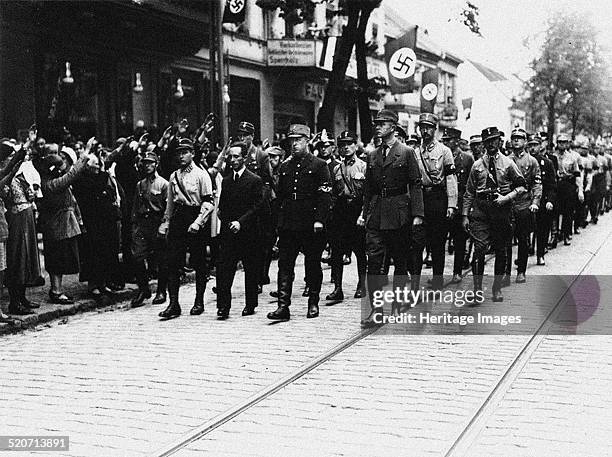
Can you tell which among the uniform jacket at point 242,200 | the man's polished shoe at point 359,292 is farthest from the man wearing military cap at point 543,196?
the uniform jacket at point 242,200

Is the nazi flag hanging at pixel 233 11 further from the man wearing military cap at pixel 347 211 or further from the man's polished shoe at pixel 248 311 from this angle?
the man's polished shoe at pixel 248 311

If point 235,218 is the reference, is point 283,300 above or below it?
below

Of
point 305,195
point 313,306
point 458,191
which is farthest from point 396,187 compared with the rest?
point 458,191

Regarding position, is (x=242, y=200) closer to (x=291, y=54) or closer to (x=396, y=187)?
(x=396, y=187)

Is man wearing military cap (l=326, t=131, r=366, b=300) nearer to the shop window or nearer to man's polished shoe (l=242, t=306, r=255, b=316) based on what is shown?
man's polished shoe (l=242, t=306, r=255, b=316)

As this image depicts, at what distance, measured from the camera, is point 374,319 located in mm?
9672

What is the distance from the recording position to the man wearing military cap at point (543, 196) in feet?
49.1

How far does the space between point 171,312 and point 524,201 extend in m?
5.28

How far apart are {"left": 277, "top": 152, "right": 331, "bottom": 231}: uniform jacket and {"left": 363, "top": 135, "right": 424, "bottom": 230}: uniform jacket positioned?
69cm

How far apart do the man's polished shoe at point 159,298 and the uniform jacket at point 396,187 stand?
10.4ft

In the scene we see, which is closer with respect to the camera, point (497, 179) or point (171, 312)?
point (171, 312)

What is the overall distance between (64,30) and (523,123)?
64320 mm

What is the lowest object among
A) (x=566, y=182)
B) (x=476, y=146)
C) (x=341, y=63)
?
(x=566, y=182)

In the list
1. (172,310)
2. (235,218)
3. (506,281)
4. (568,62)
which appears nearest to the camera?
(235,218)
